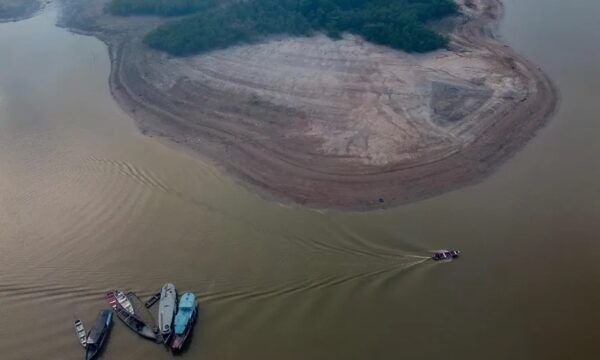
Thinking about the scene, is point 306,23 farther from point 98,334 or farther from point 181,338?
point 98,334

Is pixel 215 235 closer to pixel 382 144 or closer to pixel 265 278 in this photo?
pixel 265 278

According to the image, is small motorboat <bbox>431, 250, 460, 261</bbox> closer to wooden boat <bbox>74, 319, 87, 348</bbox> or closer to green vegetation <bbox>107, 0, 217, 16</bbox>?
wooden boat <bbox>74, 319, 87, 348</bbox>

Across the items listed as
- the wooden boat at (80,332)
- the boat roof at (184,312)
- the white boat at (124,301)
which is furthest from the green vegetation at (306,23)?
the wooden boat at (80,332)

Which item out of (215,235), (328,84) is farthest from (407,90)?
(215,235)

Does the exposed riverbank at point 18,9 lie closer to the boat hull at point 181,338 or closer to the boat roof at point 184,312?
the boat roof at point 184,312

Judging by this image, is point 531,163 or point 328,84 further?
point 328,84

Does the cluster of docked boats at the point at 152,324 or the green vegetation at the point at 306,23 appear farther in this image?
the green vegetation at the point at 306,23

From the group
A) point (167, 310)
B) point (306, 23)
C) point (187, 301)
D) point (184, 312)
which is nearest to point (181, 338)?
point (184, 312)
